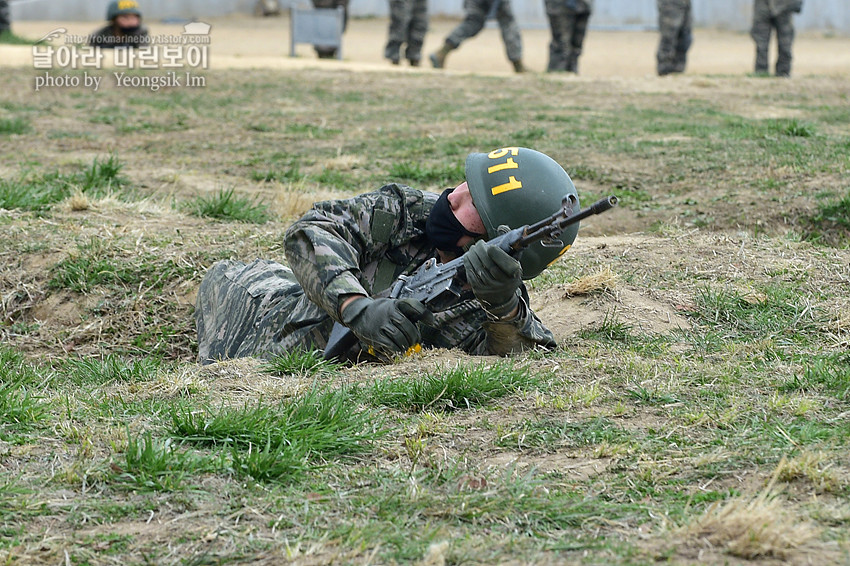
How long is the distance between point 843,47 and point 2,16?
1803 centimetres

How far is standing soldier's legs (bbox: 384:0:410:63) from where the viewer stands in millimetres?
17798

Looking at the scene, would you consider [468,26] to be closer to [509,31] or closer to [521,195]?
[509,31]

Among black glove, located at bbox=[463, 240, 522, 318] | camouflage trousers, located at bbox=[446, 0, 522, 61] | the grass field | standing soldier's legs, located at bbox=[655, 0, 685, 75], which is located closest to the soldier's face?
black glove, located at bbox=[463, 240, 522, 318]

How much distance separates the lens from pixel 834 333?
178 inches

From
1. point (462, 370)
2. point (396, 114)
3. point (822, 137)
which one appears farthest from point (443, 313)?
point (396, 114)

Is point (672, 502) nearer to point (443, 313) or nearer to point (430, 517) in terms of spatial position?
point (430, 517)

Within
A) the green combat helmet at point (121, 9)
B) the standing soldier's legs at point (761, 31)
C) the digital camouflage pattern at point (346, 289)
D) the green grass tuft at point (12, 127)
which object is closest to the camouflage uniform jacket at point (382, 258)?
the digital camouflage pattern at point (346, 289)

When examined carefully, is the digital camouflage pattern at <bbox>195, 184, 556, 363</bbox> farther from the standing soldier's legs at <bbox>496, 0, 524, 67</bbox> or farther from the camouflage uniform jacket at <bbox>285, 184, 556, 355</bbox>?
the standing soldier's legs at <bbox>496, 0, 524, 67</bbox>

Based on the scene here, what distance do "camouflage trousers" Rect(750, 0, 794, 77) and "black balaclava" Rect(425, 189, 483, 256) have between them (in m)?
13.9

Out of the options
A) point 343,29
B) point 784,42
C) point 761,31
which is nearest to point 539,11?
point 343,29

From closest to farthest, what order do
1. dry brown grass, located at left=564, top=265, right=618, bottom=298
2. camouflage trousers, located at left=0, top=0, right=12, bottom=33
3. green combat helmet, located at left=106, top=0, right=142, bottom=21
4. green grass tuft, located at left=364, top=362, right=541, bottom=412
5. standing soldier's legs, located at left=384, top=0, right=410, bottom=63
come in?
green grass tuft, located at left=364, top=362, right=541, bottom=412 < dry brown grass, located at left=564, top=265, right=618, bottom=298 < green combat helmet, located at left=106, top=0, right=142, bottom=21 < standing soldier's legs, located at left=384, top=0, right=410, bottom=63 < camouflage trousers, located at left=0, top=0, right=12, bottom=33

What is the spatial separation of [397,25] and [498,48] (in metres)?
6.12

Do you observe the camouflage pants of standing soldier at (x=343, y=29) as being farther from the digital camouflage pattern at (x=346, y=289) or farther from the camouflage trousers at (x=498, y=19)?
the digital camouflage pattern at (x=346, y=289)

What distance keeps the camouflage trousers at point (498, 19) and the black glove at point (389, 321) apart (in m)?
14.1
